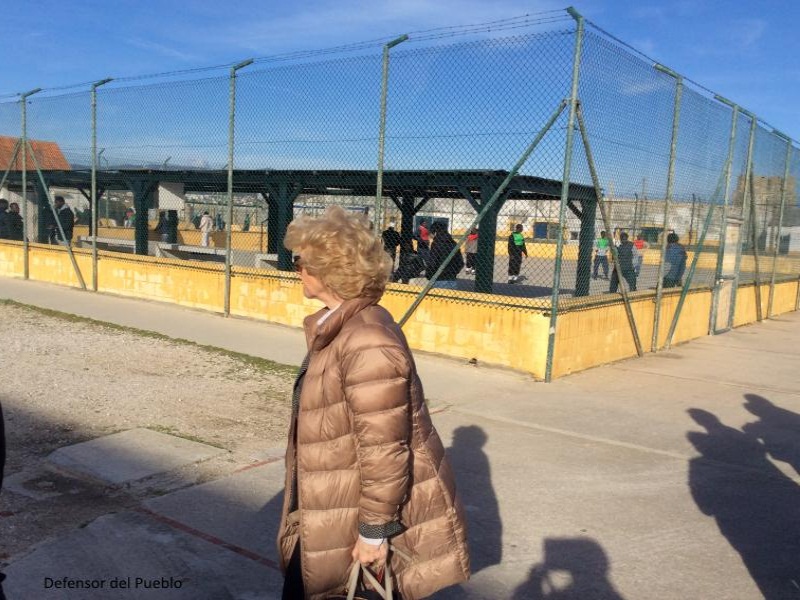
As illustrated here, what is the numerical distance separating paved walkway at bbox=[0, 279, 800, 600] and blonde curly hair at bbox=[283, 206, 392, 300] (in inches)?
66.1

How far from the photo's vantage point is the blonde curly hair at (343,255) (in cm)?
225

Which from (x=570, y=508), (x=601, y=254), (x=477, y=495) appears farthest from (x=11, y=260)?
(x=570, y=508)

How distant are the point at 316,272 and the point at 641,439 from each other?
4392mm

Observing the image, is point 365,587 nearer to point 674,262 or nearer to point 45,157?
point 674,262

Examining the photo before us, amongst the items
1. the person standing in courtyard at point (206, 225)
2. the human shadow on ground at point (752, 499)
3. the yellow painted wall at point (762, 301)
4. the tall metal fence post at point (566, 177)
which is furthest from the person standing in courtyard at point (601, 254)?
the person standing in courtyard at point (206, 225)

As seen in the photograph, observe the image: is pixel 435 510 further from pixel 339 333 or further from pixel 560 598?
pixel 560 598

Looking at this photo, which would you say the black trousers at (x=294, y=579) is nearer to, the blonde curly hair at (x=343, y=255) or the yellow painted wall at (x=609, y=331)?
the blonde curly hair at (x=343, y=255)

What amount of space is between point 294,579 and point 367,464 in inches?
21.2

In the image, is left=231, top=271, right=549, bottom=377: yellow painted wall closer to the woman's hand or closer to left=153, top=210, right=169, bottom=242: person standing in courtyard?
the woman's hand

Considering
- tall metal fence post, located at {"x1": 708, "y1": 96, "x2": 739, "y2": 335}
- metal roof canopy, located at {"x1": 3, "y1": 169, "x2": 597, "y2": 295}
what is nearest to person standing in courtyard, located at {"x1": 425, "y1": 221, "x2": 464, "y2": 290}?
metal roof canopy, located at {"x1": 3, "y1": 169, "x2": 597, "y2": 295}

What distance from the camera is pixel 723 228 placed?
1156 cm

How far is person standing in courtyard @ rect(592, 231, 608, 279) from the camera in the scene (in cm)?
887

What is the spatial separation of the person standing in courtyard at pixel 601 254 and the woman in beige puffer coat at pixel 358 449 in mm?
6933

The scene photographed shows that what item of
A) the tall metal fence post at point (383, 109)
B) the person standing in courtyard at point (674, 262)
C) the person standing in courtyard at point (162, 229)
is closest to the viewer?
the tall metal fence post at point (383, 109)
